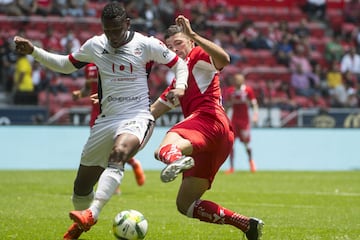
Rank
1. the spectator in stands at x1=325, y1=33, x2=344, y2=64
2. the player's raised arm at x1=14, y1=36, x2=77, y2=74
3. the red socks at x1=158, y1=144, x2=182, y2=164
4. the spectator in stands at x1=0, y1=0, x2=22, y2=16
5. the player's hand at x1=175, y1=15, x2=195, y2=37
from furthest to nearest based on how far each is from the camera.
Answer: the spectator in stands at x1=325, y1=33, x2=344, y2=64 < the spectator in stands at x1=0, y1=0, x2=22, y2=16 < the player's raised arm at x1=14, y1=36, x2=77, y2=74 < the player's hand at x1=175, y1=15, x2=195, y2=37 < the red socks at x1=158, y1=144, x2=182, y2=164

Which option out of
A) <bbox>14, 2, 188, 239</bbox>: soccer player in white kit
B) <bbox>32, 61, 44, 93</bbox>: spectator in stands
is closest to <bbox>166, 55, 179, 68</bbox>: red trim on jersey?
<bbox>14, 2, 188, 239</bbox>: soccer player in white kit

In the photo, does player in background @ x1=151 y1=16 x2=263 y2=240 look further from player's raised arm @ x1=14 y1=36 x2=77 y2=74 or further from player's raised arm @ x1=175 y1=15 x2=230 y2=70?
player's raised arm @ x1=14 y1=36 x2=77 y2=74

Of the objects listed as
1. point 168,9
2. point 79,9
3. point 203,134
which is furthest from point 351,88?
point 203,134

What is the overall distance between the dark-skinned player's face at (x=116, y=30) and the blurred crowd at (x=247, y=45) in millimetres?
16303

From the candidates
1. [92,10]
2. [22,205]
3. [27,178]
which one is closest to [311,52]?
[92,10]

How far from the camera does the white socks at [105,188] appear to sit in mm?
8352

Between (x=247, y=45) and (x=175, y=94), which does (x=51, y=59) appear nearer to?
(x=175, y=94)

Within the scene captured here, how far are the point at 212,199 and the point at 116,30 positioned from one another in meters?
7.15

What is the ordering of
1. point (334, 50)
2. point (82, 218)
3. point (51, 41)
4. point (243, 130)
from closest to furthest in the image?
point (82, 218) → point (243, 130) → point (51, 41) → point (334, 50)

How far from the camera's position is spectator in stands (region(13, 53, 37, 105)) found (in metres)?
24.3

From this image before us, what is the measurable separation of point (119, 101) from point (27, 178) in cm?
1149

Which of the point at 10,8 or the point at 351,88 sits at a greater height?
the point at 10,8

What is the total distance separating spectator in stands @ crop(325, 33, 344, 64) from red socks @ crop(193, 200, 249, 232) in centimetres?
2420

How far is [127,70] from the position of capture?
9.27 metres
